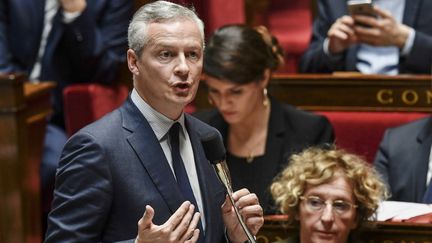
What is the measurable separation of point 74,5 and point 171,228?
4.32 feet

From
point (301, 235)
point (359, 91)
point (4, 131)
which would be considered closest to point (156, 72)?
point (301, 235)

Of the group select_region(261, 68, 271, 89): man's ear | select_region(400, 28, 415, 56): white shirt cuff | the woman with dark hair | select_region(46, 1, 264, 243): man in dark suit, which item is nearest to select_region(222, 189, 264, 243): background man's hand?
select_region(46, 1, 264, 243): man in dark suit

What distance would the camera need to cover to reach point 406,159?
5.36 feet

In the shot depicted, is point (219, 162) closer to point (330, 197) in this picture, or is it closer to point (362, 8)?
point (330, 197)

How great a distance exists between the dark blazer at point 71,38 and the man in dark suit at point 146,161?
46.0 inches

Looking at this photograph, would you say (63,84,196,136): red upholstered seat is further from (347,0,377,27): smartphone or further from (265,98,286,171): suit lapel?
(347,0,377,27): smartphone

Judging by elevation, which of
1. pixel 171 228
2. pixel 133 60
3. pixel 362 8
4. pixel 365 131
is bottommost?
pixel 365 131

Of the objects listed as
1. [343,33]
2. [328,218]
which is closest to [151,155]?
[328,218]

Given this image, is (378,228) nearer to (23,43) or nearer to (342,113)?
(342,113)

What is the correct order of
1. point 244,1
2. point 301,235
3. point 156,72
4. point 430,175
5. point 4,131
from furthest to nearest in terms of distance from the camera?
point 244,1 → point 4,131 → point 430,175 → point 301,235 → point 156,72

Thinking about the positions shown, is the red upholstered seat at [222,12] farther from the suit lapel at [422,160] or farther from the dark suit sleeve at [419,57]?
the suit lapel at [422,160]

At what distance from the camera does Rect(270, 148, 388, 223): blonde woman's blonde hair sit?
1.34 m

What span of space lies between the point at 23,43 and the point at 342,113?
Result: 732 mm

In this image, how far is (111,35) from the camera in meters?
2.08
